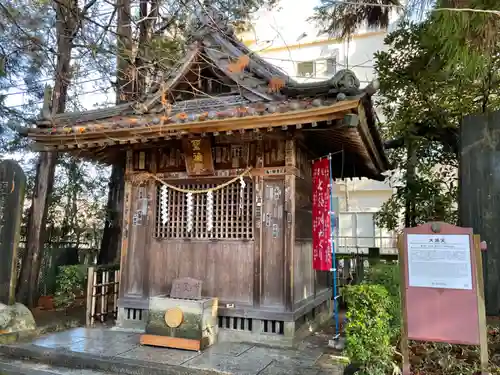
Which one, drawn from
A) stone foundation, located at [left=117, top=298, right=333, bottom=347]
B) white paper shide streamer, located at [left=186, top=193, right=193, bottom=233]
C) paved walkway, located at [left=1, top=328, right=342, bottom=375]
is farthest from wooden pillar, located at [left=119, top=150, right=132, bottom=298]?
white paper shide streamer, located at [left=186, top=193, right=193, bottom=233]

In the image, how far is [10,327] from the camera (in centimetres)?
714

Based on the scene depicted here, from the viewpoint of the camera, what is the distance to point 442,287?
15.5 feet

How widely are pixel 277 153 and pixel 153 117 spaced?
7.60 feet

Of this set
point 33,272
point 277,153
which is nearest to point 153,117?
point 277,153

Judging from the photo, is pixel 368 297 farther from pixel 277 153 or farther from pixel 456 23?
pixel 456 23

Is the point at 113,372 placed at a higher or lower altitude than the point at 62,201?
lower

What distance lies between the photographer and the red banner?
24.8ft

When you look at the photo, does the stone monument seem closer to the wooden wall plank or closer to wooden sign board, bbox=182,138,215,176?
the wooden wall plank

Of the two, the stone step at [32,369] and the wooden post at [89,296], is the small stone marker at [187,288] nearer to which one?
the stone step at [32,369]

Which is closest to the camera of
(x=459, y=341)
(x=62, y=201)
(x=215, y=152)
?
(x=459, y=341)

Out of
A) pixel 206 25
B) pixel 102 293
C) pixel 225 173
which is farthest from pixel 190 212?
pixel 206 25

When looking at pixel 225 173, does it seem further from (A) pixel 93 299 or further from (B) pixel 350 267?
(B) pixel 350 267

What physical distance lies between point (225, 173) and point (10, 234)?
4296 mm

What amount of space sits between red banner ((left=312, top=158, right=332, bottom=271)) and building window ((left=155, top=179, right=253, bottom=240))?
145cm
